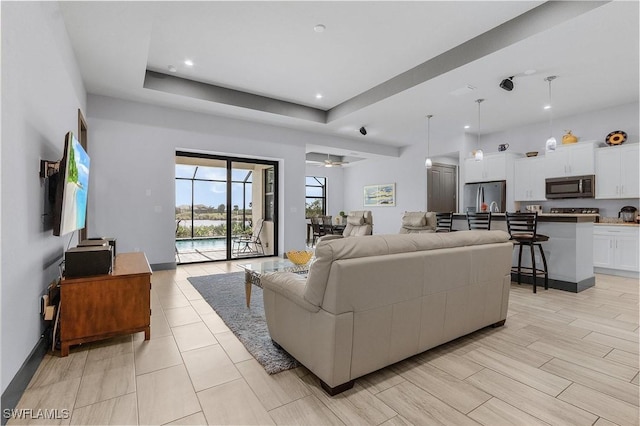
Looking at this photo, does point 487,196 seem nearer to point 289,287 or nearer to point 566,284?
point 566,284

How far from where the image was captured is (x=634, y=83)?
4.50m

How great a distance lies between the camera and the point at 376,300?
1855 millimetres

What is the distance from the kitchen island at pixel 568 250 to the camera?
408 cm

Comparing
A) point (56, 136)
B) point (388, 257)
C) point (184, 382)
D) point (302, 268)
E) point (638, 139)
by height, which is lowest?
point (184, 382)

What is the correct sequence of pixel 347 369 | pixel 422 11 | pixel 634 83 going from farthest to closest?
1. pixel 634 83
2. pixel 422 11
3. pixel 347 369

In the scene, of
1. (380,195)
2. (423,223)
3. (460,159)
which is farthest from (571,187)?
(380,195)

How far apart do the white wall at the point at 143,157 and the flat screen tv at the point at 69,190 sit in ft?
7.94

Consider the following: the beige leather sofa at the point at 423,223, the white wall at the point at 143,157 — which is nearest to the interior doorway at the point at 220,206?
the white wall at the point at 143,157

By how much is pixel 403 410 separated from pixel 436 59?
4.06 meters

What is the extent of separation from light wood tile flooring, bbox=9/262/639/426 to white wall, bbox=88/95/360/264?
2875mm

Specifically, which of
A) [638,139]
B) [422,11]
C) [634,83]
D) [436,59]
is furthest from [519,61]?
[638,139]

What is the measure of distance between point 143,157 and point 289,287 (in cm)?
443

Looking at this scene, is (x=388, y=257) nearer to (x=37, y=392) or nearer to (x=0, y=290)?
(x=0, y=290)

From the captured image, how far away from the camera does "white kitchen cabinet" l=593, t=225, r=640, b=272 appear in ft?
16.3
